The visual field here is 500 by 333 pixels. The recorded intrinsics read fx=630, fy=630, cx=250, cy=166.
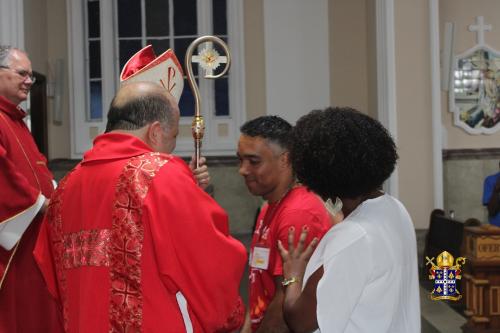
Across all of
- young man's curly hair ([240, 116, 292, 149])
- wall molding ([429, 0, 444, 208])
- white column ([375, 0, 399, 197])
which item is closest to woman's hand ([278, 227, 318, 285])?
young man's curly hair ([240, 116, 292, 149])

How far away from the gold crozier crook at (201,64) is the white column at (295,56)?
254 inches

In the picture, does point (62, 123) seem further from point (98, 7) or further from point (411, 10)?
point (411, 10)

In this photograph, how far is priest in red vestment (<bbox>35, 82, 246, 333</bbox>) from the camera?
67.0 inches

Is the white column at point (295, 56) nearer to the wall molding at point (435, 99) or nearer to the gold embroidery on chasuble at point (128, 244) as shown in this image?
the wall molding at point (435, 99)

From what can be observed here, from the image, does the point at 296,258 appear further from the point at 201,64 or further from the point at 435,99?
the point at 435,99

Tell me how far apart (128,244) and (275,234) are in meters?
0.57

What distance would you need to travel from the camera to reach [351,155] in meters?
1.57

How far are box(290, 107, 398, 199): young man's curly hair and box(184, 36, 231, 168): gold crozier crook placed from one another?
0.76 meters

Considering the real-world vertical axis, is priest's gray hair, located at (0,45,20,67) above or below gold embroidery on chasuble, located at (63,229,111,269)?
above

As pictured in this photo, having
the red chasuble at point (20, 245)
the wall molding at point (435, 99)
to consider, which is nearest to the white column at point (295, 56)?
the wall molding at point (435, 99)

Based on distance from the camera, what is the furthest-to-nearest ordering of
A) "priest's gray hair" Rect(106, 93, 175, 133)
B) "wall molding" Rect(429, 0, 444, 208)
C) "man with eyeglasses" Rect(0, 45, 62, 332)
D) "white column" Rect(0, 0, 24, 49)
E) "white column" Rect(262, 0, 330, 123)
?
"white column" Rect(262, 0, 330, 123) < "wall molding" Rect(429, 0, 444, 208) < "white column" Rect(0, 0, 24, 49) < "man with eyeglasses" Rect(0, 45, 62, 332) < "priest's gray hair" Rect(106, 93, 175, 133)

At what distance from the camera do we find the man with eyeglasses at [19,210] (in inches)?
114

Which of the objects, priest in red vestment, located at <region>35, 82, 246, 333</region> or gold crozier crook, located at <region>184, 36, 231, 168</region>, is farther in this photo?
gold crozier crook, located at <region>184, 36, 231, 168</region>

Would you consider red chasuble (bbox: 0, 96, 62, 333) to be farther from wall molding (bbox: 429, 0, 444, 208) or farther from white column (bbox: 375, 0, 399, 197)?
wall molding (bbox: 429, 0, 444, 208)
